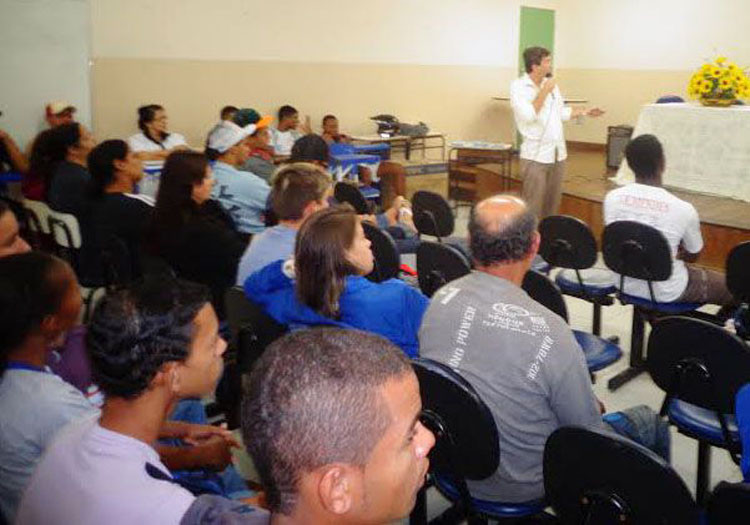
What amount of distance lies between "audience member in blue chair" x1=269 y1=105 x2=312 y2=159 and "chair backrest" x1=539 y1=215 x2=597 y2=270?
4253 mm

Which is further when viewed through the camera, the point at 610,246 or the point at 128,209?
the point at 128,209

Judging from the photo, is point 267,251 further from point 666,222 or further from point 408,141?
point 408,141

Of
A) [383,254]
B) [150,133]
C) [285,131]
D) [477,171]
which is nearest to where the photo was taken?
[383,254]

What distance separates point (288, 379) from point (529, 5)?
420 inches

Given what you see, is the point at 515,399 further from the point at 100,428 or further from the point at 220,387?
the point at 220,387

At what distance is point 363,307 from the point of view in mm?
2186

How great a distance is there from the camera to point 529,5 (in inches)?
408

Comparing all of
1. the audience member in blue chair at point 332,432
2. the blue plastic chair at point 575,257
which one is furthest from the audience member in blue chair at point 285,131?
the audience member in blue chair at point 332,432

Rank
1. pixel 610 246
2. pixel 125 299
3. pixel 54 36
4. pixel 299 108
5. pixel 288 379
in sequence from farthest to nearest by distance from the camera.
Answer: pixel 299 108 < pixel 54 36 < pixel 610 246 < pixel 125 299 < pixel 288 379

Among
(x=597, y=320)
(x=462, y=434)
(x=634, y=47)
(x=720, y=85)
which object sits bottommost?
(x=597, y=320)

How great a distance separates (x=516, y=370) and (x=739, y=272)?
1.75 metres

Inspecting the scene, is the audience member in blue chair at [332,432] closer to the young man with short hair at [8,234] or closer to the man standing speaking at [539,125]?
the young man with short hair at [8,234]

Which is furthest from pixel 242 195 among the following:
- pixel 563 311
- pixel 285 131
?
pixel 285 131

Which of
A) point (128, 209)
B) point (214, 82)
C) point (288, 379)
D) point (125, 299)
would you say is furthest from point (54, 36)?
point (288, 379)
